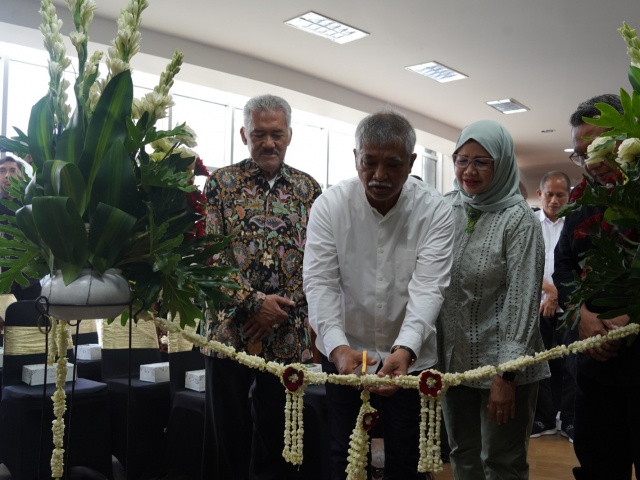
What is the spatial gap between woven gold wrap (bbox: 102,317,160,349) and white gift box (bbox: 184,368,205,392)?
0.50 metres

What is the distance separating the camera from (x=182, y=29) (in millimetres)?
6668

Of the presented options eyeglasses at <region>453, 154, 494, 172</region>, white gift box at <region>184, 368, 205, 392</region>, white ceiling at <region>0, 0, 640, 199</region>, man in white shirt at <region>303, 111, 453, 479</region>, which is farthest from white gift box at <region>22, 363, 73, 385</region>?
white ceiling at <region>0, 0, 640, 199</region>

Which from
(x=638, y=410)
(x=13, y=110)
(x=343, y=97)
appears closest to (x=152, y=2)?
(x=13, y=110)

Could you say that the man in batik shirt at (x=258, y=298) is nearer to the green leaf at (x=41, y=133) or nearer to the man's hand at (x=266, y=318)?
the man's hand at (x=266, y=318)

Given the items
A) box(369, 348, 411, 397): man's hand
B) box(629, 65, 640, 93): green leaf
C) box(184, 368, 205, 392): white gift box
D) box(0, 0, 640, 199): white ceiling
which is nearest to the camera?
box(629, 65, 640, 93): green leaf

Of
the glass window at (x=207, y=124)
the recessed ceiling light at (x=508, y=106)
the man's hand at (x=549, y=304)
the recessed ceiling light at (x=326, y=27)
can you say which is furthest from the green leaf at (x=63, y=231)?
the recessed ceiling light at (x=508, y=106)

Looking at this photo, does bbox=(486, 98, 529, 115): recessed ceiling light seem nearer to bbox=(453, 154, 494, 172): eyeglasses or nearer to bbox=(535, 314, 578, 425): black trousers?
bbox=(535, 314, 578, 425): black trousers

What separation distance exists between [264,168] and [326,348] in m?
0.90

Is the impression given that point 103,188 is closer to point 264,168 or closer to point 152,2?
point 264,168

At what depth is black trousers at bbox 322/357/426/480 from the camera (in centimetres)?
173

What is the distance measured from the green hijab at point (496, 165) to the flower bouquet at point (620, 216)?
38 centimetres

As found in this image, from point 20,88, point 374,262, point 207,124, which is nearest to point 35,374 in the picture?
point 374,262

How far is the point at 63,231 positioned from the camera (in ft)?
4.02

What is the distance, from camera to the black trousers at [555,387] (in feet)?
14.9
